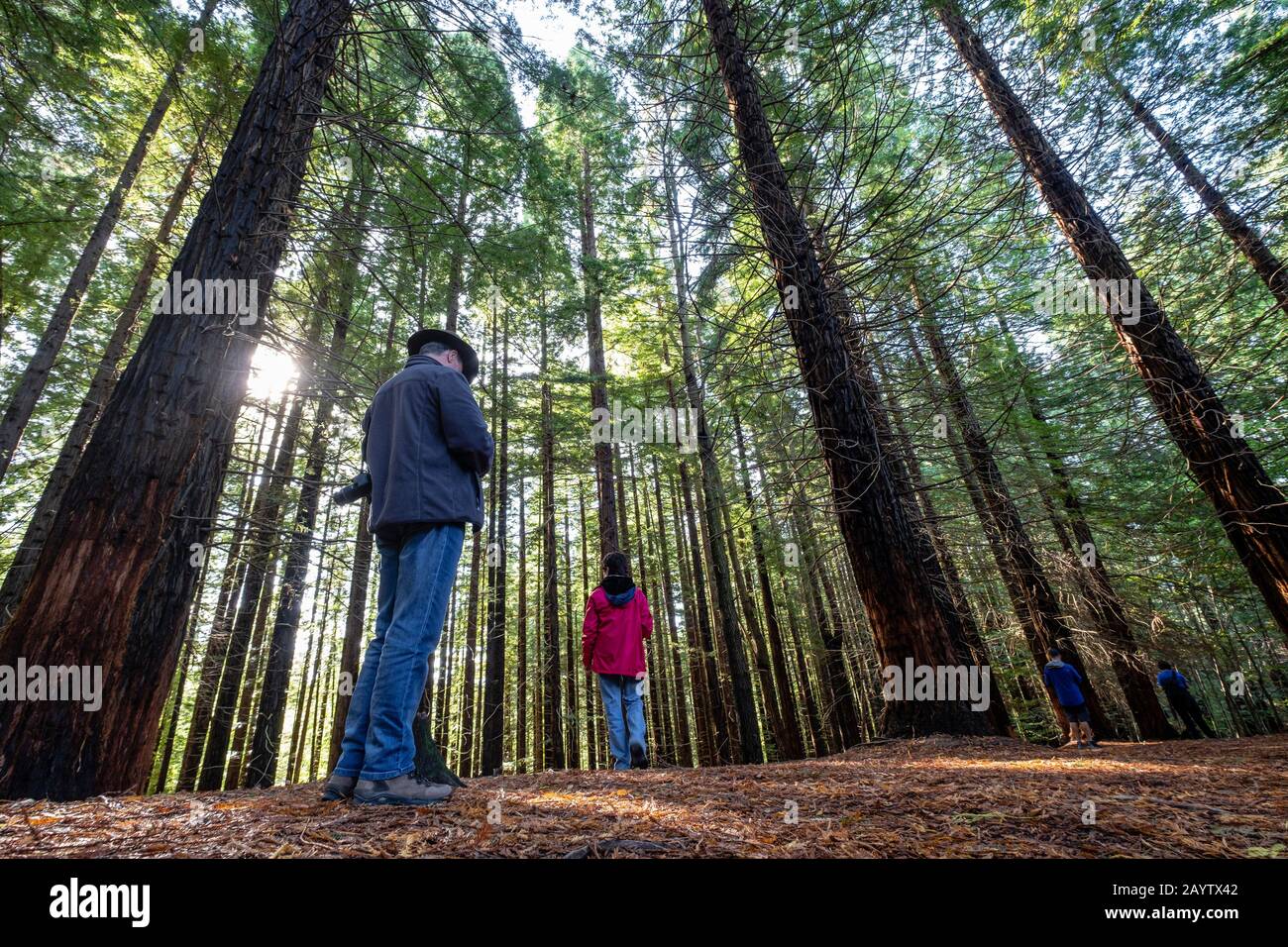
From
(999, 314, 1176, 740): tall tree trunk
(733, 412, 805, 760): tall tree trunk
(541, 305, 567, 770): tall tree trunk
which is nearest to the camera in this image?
(999, 314, 1176, 740): tall tree trunk

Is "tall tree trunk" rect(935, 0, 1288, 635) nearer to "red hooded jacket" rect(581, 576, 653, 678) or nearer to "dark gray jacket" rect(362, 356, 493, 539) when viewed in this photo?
"dark gray jacket" rect(362, 356, 493, 539)

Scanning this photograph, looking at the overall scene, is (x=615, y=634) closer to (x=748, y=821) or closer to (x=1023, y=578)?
(x=748, y=821)

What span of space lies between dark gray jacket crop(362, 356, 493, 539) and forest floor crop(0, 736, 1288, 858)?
128 centimetres

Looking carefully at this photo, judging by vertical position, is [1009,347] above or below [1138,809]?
above

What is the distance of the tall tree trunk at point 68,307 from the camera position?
23.4 feet

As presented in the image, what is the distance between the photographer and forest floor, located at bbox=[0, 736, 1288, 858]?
1521mm

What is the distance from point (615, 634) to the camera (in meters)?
5.68

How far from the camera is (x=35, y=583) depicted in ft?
8.55

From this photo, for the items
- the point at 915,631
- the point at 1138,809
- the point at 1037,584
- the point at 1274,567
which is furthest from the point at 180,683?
the point at 1274,567

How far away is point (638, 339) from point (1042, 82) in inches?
370

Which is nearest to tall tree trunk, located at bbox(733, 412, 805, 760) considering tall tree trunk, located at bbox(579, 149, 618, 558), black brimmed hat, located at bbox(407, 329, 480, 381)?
tall tree trunk, located at bbox(579, 149, 618, 558)

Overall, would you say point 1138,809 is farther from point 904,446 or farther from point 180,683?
point 180,683

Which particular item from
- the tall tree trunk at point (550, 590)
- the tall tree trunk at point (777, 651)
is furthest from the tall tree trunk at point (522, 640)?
the tall tree trunk at point (777, 651)
